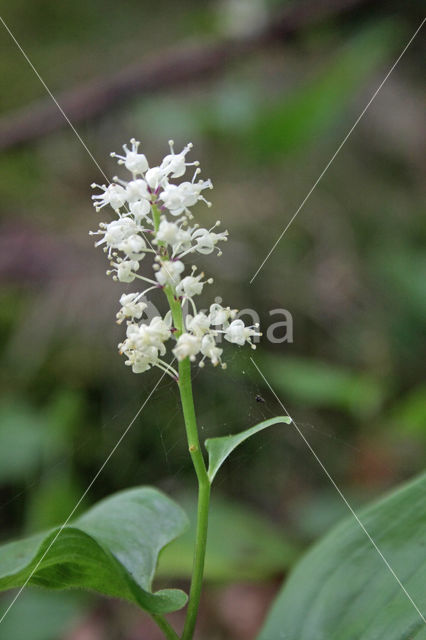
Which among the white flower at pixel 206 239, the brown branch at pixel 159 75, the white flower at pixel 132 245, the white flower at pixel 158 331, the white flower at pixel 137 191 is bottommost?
the white flower at pixel 158 331

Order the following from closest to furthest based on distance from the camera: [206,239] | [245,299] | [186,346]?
[186,346] < [206,239] < [245,299]

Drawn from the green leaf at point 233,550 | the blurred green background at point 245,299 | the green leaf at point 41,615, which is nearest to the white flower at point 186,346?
the blurred green background at point 245,299

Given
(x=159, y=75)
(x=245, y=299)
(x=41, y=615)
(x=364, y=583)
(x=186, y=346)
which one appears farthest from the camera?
(x=159, y=75)

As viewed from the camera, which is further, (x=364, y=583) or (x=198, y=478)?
(x=364, y=583)

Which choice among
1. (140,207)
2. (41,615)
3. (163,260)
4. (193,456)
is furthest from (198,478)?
(41,615)

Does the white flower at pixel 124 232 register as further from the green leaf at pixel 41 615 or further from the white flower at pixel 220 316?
the green leaf at pixel 41 615

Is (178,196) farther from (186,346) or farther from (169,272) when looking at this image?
(186,346)

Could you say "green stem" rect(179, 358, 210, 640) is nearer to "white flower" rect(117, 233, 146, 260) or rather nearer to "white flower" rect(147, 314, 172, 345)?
"white flower" rect(147, 314, 172, 345)

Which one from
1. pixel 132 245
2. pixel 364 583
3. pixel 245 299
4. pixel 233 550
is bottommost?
pixel 364 583
